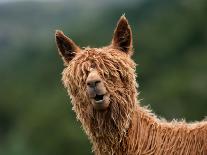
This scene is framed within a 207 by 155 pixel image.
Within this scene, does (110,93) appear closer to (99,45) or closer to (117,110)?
(117,110)

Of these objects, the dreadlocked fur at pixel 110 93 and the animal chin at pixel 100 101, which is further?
the dreadlocked fur at pixel 110 93

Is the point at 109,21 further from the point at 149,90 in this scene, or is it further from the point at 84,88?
the point at 84,88

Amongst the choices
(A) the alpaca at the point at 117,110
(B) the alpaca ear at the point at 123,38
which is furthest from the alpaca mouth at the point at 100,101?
(B) the alpaca ear at the point at 123,38

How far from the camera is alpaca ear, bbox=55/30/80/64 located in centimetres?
1574

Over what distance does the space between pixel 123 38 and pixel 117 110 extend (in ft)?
4.03

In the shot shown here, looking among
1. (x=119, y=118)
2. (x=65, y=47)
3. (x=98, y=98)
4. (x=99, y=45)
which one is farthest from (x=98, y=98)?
(x=99, y=45)

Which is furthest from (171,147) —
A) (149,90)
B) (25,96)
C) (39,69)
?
(39,69)

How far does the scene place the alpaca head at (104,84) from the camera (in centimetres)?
1479

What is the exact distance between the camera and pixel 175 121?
606 inches

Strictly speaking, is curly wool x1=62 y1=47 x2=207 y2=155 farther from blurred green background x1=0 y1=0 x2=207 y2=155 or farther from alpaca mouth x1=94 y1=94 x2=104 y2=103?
blurred green background x1=0 y1=0 x2=207 y2=155

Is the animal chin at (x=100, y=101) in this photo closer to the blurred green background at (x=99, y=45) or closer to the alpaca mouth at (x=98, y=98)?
the alpaca mouth at (x=98, y=98)

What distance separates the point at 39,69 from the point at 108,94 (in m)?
91.0

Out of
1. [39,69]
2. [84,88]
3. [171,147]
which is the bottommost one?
[171,147]

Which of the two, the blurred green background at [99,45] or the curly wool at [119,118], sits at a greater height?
the blurred green background at [99,45]
